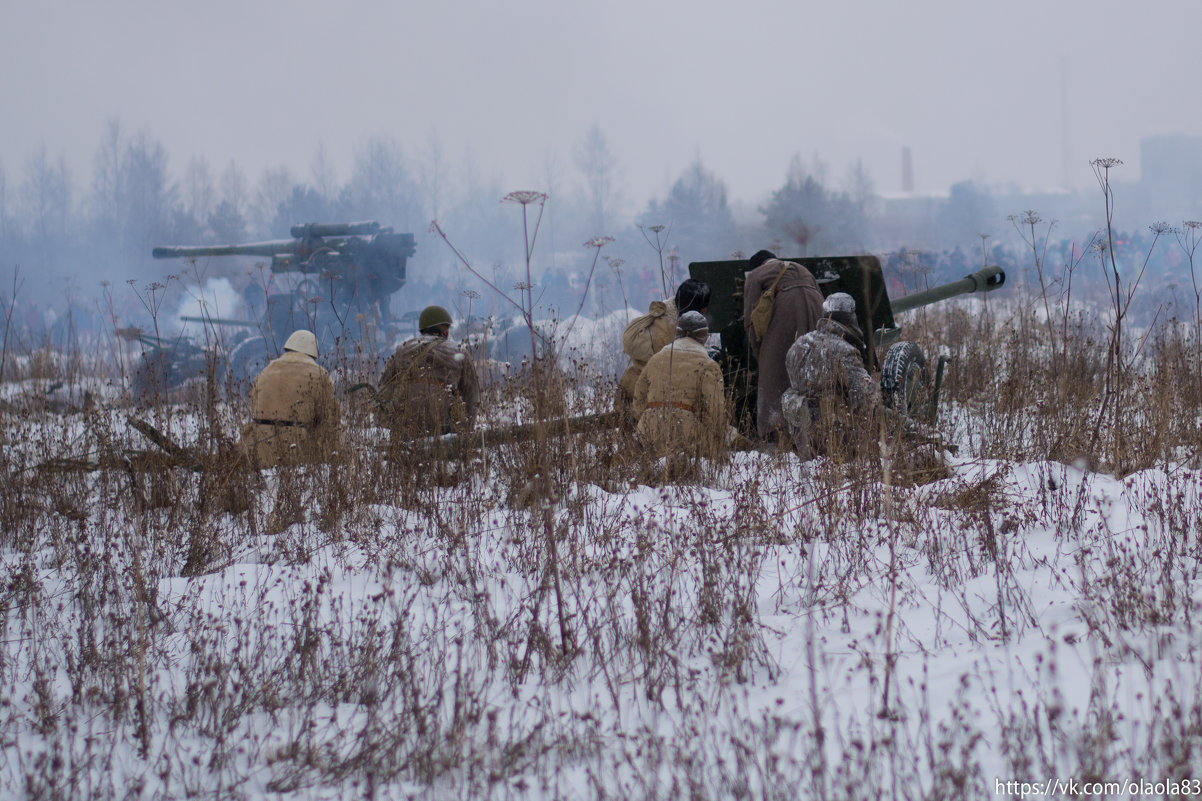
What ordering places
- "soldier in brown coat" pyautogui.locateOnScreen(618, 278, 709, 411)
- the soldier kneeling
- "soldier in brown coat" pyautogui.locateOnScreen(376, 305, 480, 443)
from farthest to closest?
"soldier in brown coat" pyautogui.locateOnScreen(618, 278, 709, 411) < "soldier in brown coat" pyautogui.locateOnScreen(376, 305, 480, 443) < the soldier kneeling

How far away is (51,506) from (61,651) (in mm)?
1762

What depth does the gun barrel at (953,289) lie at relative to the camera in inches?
253

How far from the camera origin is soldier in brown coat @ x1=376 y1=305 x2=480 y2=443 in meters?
5.29

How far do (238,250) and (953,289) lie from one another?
12.7 meters

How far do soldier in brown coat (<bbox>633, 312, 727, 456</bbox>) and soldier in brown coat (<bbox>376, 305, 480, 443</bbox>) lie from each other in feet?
3.41

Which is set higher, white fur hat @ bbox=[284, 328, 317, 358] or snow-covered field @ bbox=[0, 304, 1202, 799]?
white fur hat @ bbox=[284, 328, 317, 358]

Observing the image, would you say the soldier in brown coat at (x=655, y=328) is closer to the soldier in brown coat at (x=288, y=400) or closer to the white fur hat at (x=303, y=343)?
the soldier in brown coat at (x=288, y=400)

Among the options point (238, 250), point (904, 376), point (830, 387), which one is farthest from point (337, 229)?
point (830, 387)

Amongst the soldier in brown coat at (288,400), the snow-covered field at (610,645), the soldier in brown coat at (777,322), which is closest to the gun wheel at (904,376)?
the soldier in brown coat at (777,322)

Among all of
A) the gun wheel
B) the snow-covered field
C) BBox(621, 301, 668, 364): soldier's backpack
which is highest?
BBox(621, 301, 668, 364): soldier's backpack

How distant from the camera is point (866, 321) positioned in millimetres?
5848

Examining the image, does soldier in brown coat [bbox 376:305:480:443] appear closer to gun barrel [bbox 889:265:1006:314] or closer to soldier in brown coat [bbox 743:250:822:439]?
soldier in brown coat [bbox 743:250:822:439]

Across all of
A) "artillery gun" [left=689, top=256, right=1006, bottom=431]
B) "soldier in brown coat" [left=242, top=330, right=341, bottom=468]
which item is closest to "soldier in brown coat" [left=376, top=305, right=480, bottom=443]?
"soldier in brown coat" [left=242, top=330, right=341, bottom=468]

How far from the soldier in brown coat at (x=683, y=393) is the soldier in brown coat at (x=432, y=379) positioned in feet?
3.41
